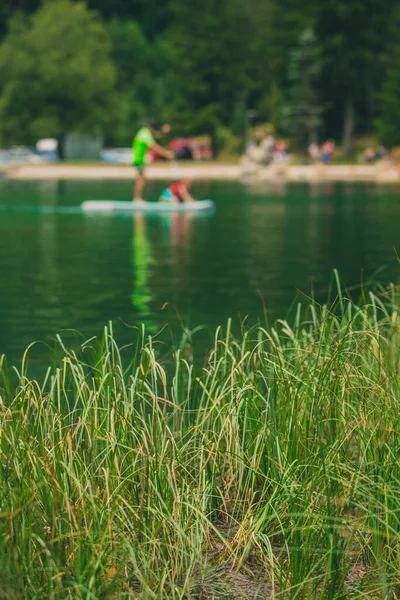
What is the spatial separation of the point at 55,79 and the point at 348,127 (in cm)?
1742

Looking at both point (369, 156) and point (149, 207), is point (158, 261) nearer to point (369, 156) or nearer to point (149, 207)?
point (149, 207)

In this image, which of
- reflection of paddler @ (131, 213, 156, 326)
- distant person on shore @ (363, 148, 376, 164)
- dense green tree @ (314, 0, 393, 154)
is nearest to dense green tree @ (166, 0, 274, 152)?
dense green tree @ (314, 0, 393, 154)

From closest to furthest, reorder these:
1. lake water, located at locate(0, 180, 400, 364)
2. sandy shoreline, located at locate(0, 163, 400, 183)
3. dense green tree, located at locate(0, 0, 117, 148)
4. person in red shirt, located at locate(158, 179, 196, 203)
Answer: lake water, located at locate(0, 180, 400, 364) < person in red shirt, located at locate(158, 179, 196, 203) < sandy shoreline, located at locate(0, 163, 400, 183) < dense green tree, located at locate(0, 0, 117, 148)

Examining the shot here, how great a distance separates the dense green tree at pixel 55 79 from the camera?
69.1m

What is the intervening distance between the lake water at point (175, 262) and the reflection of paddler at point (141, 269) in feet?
0.05

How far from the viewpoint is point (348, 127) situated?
244 ft

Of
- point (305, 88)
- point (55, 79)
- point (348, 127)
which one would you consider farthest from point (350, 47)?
point (55, 79)

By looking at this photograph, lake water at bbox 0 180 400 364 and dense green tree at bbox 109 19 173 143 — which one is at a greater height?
dense green tree at bbox 109 19 173 143

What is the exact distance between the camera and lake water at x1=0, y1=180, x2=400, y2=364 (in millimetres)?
12516

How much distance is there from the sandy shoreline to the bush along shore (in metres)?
49.1

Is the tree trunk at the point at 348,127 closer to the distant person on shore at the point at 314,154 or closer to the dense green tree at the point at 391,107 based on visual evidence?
the distant person on shore at the point at 314,154

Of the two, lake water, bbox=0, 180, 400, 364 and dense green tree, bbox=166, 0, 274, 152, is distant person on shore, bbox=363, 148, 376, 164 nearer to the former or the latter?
dense green tree, bbox=166, 0, 274, 152

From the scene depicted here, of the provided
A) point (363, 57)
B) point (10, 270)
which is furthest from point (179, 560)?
point (363, 57)

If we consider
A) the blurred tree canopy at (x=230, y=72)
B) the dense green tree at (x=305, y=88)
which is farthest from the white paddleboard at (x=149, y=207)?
the dense green tree at (x=305, y=88)
